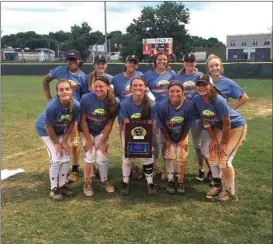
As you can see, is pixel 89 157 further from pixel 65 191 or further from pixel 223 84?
pixel 223 84

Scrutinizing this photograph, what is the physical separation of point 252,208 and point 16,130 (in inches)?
233

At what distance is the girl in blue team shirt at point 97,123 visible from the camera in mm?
4379

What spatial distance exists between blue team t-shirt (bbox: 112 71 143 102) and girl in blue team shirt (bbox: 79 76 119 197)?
37cm

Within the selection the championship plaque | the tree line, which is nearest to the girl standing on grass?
the championship plaque

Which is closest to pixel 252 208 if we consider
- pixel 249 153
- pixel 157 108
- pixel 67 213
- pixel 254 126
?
pixel 157 108

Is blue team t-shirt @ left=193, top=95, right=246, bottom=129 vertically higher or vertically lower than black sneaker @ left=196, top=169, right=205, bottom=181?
higher

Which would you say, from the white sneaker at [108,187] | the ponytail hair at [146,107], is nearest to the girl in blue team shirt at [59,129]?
the white sneaker at [108,187]

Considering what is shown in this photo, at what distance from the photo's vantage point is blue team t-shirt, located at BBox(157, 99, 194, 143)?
438cm

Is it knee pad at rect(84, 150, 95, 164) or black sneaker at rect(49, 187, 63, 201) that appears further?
knee pad at rect(84, 150, 95, 164)

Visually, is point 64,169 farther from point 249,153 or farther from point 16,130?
point 16,130

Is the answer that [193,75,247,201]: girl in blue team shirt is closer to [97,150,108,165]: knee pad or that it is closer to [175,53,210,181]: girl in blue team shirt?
[175,53,210,181]: girl in blue team shirt

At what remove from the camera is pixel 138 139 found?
4344 mm

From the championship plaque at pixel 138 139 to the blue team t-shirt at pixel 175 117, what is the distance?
0.77 feet

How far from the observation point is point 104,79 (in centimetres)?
437
